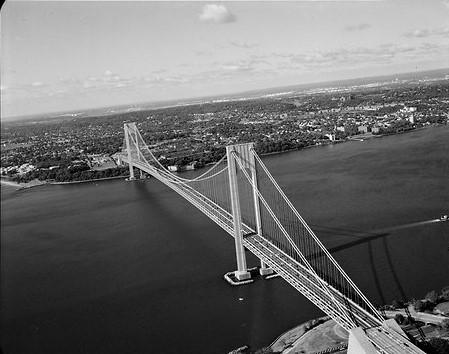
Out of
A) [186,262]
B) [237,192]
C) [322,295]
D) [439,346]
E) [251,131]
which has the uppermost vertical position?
[237,192]

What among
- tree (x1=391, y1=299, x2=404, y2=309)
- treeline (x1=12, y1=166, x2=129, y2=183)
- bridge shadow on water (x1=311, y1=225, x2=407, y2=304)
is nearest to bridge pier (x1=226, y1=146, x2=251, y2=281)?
bridge shadow on water (x1=311, y1=225, x2=407, y2=304)

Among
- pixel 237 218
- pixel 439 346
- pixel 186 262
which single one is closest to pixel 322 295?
pixel 439 346

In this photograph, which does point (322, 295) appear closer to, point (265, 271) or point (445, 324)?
point (445, 324)

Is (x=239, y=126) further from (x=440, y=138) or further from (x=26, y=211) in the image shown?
(x=26, y=211)

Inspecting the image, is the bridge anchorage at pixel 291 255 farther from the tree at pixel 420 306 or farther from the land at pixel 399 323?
the tree at pixel 420 306

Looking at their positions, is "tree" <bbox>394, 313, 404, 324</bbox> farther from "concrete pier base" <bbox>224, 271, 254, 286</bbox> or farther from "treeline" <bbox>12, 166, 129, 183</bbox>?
"treeline" <bbox>12, 166, 129, 183</bbox>

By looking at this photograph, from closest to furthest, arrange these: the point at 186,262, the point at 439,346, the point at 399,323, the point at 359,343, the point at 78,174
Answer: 1. the point at 359,343
2. the point at 439,346
3. the point at 399,323
4. the point at 186,262
5. the point at 78,174

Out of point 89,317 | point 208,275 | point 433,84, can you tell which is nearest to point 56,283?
point 89,317
